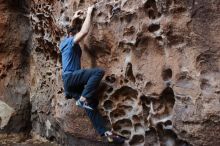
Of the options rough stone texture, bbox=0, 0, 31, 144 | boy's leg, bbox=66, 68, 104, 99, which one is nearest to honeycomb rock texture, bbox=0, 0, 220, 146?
boy's leg, bbox=66, 68, 104, 99

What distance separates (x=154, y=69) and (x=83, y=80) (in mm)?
683

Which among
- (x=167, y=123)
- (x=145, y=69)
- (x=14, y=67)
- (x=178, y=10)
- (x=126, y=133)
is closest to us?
(x=178, y=10)

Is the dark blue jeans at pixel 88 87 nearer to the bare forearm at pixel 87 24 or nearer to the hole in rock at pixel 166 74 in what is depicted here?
the bare forearm at pixel 87 24

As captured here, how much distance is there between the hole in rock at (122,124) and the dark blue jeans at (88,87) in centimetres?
10

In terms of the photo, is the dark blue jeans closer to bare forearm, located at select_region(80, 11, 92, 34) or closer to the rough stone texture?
bare forearm, located at select_region(80, 11, 92, 34)

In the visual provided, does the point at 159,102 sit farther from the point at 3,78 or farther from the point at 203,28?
the point at 3,78

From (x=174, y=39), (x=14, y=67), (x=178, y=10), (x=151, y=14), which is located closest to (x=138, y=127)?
(x=174, y=39)

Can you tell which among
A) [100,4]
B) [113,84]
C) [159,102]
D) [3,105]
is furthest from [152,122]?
[3,105]

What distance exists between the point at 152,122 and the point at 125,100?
380mm

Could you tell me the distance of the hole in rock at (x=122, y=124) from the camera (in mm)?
3921

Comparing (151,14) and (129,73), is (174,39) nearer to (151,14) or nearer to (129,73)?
(151,14)

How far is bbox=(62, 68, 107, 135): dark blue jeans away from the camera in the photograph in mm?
3922

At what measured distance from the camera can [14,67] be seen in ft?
18.7

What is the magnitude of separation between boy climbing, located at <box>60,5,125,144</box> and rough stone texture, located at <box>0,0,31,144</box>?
173 cm
